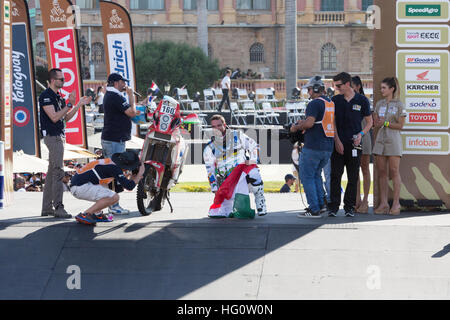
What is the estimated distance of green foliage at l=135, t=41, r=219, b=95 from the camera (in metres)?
47.8

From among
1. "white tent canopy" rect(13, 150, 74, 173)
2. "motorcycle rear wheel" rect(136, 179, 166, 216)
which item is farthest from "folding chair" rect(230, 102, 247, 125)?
"motorcycle rear wheel" rect(136, 179, 166, 216)

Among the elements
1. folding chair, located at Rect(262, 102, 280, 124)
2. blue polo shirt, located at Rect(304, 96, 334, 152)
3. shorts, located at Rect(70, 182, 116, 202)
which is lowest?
folding chair, located at Rect(262, 102, 280, 124)

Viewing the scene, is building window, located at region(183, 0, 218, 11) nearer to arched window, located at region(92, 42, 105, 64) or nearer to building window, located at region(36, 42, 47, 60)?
arched window, located at region(92, 42, 105, 64)

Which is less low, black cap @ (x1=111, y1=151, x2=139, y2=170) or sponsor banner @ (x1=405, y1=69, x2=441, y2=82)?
sponsor banner @ (x1=405, y1=69, x2=441, y2=82)

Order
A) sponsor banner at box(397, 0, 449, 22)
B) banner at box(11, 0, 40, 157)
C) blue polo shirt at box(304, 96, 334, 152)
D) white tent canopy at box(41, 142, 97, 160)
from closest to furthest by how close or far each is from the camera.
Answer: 1. blue polo shirt at box(304, 96, 334, 152)
2. sponsor banner at box(397, 0, 449, 22)
3. banner at box(11, 0, 40, 157)
4. white tent canopy at box(41, 142, 97, 160)

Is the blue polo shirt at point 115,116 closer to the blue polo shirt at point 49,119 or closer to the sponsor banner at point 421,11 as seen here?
the blue polo shirt at point 49,119

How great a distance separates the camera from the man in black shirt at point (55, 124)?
33.2 ft

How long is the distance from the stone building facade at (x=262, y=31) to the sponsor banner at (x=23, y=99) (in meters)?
45.2

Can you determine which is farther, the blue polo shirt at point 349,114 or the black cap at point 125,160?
the blue polo shirt at point 349,114

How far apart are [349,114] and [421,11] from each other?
1.71 metres

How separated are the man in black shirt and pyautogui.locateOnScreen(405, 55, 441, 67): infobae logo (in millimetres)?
4102

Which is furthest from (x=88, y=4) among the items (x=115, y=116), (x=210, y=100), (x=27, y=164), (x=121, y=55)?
(x=115, y=116)

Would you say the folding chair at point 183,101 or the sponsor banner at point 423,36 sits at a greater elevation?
the sponsor banner at point 423,36

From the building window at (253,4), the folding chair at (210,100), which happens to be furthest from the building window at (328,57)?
the folding chair at (210,100)
